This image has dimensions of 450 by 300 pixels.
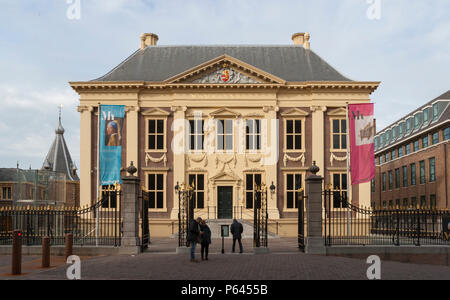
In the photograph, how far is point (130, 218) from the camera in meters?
21.2

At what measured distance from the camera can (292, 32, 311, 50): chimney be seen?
143 feet

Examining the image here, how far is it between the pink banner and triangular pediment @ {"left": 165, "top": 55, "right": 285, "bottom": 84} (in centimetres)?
1256

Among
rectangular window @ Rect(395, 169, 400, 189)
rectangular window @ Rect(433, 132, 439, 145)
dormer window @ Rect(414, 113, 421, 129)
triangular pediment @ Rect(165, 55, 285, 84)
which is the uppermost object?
triangular pediment @ Rect(165, 55, 285, 84)

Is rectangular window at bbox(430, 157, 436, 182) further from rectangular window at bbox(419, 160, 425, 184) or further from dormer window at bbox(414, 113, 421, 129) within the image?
dormer window at bbox(414, 113, 421, 129)

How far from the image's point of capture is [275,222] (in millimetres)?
37938

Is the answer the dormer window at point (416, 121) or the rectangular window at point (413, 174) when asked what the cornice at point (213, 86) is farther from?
the dormer window at point (416, 121)

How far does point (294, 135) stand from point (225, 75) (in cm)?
695

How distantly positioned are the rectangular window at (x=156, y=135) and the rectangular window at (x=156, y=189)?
2130 millimetres

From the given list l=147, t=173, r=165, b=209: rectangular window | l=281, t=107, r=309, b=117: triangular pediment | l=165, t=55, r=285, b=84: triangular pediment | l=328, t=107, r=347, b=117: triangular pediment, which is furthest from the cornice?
l=147, t=173, r=165, b=209: rectangular window

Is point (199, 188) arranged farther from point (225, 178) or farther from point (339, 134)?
point (339, 134)

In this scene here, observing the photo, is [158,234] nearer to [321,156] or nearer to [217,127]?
[217,127]

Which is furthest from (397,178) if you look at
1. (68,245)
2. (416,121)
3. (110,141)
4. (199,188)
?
(68,245)
